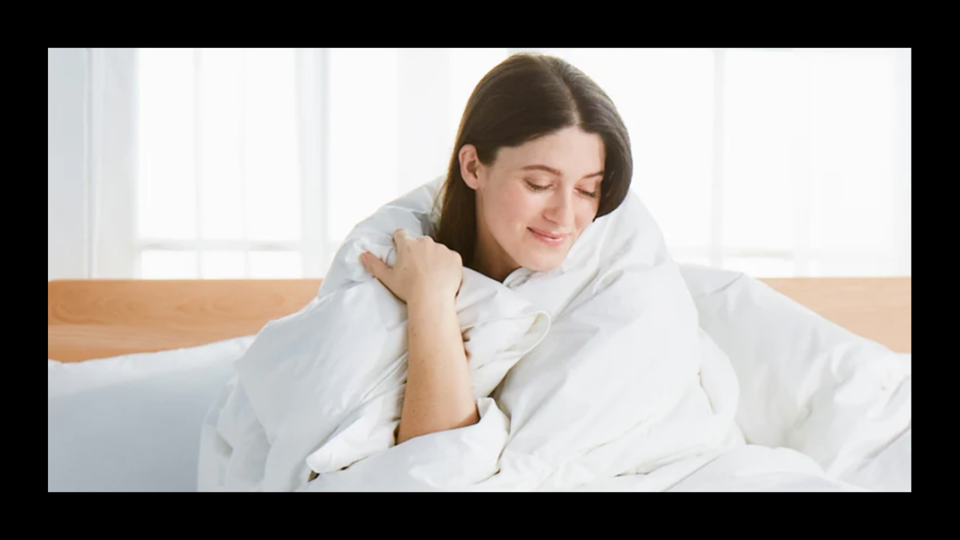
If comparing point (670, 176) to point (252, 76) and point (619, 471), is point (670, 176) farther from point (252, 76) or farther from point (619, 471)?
point (619, 471)

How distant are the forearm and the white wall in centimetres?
160

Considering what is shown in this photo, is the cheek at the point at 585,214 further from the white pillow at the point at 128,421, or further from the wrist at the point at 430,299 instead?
the white pillow at the point at 128,421

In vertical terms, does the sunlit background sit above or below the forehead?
above

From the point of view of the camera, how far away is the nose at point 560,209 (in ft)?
2.89

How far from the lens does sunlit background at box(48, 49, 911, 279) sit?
211 cm

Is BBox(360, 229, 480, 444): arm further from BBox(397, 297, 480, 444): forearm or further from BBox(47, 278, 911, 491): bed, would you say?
BBox(47, 278, 911, 491): bed

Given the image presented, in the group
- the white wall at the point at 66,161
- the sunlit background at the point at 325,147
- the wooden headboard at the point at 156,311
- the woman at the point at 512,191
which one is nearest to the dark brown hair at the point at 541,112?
the woman at the point at 512,191

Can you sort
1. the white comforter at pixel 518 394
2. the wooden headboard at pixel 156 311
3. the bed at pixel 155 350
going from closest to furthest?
the white comforter at pixel 518 394 < the bed at pixel 155 350 < the wooden headboard at pixel 156 311

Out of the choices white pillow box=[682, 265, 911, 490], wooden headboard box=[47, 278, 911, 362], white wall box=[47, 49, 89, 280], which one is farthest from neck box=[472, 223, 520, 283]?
white wall box=[47, 49, 89, 280]

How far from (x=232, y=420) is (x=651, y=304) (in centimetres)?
51

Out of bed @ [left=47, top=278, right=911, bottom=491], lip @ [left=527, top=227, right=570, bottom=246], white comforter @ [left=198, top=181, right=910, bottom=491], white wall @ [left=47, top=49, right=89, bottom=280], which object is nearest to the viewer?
white comforter @ [left=198, top=181, right=910, bottom=491]

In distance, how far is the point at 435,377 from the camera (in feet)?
2.61

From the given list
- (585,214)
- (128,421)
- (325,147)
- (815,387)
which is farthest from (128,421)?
(325,147)

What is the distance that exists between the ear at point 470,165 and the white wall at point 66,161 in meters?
1.53
